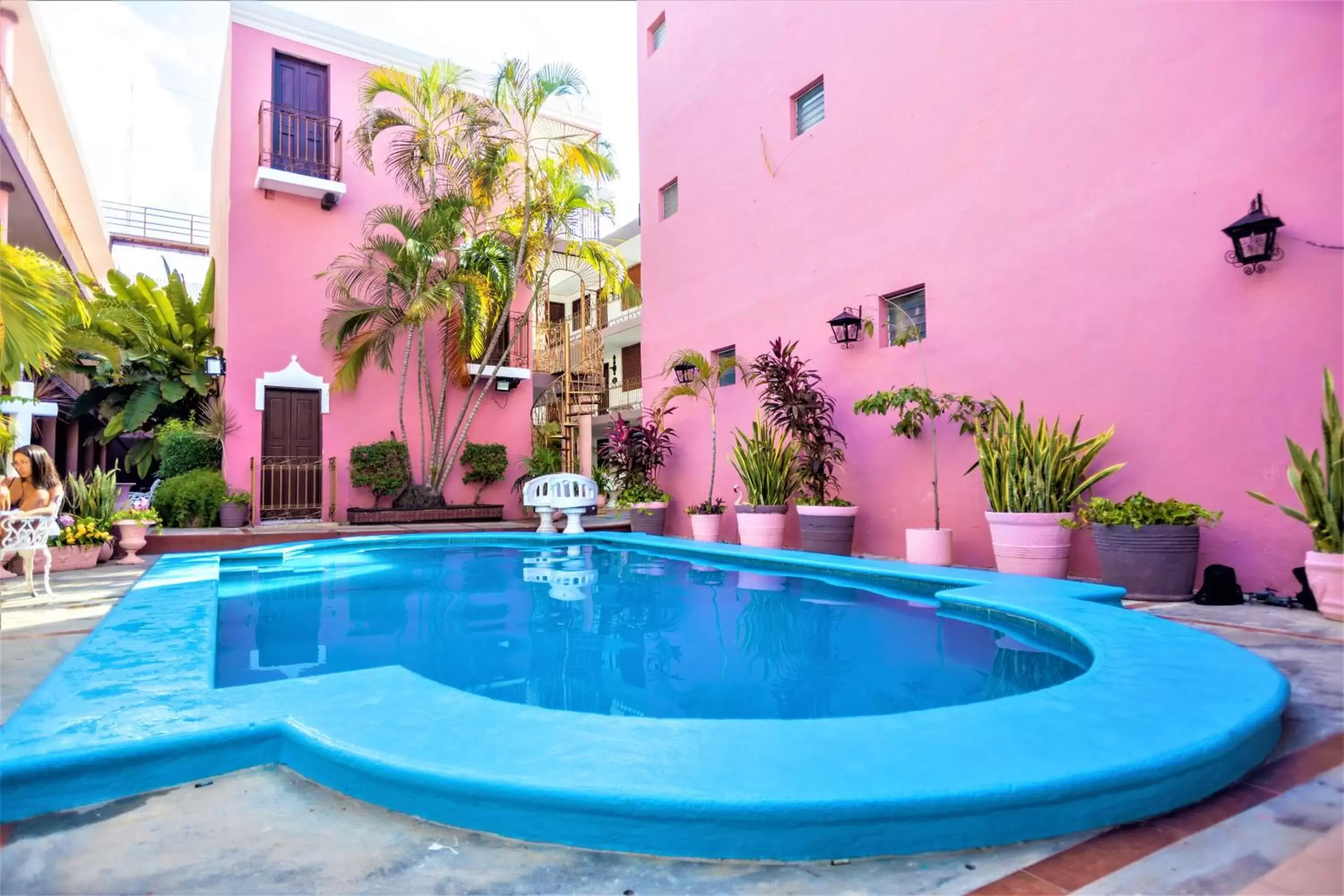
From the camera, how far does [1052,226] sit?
659 cm

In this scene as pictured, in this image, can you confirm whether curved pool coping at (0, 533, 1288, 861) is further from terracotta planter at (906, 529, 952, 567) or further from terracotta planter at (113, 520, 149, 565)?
terracotta planter at (113, 520, 149, 565)

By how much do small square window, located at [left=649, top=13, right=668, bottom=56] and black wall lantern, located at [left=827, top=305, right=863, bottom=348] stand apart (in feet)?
23.2

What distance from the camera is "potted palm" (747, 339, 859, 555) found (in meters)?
7.95

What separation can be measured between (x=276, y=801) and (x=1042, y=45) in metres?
7.96

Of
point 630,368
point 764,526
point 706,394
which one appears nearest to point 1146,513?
point 764,526

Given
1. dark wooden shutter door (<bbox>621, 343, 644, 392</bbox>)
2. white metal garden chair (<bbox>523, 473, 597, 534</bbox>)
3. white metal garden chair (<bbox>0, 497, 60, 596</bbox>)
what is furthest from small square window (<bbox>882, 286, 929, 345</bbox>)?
dark wooden shutter door (<bbox>621, 343, 644, 392</bbox>)

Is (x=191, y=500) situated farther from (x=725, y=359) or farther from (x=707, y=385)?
(x=725, y=359)

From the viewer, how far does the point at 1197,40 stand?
5.59 metres

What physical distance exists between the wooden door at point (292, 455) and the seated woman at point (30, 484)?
617cm

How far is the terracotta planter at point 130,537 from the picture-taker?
812 cm

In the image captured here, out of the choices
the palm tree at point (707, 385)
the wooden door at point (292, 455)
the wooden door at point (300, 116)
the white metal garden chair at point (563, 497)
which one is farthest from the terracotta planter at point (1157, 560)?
the wooden door at point (300, 116)

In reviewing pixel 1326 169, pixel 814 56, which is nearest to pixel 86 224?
pixel 814 56

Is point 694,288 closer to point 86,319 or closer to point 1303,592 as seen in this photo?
point 86,319

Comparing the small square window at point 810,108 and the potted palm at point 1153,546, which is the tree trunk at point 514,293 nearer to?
the small square window at point 810,108
